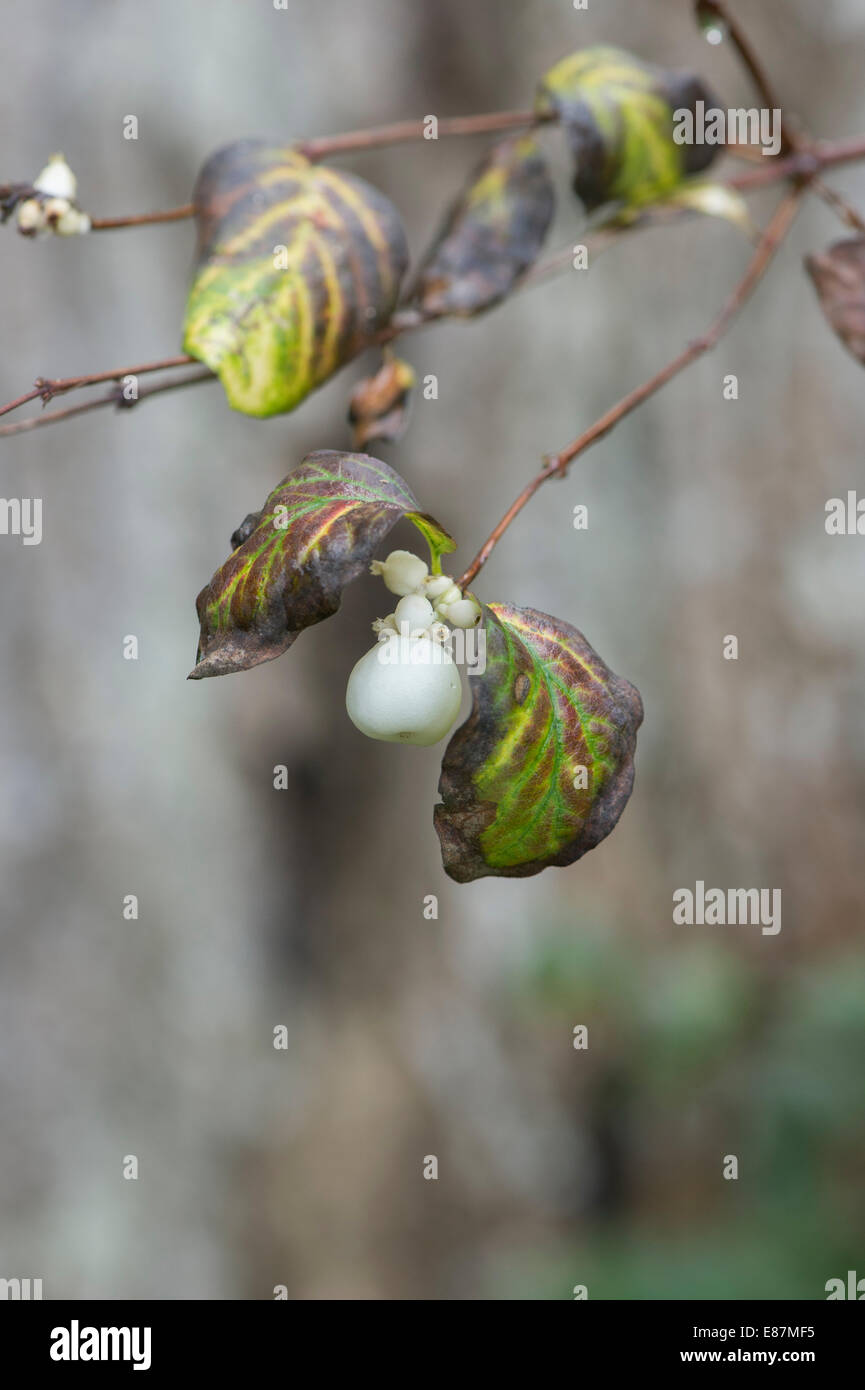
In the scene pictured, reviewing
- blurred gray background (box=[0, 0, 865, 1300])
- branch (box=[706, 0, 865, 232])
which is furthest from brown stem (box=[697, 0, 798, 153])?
blurred gray background (box=[0, 0, 865, 1300])

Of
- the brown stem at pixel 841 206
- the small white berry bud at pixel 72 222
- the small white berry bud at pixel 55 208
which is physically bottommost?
the small white berry bud at pixel 72 222

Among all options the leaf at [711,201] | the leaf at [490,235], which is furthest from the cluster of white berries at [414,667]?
the leaf at [711,201]

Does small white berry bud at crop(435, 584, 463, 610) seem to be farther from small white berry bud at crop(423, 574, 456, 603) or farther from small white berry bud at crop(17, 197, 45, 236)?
small white berry bud at crop(17, 197, 45, 236)

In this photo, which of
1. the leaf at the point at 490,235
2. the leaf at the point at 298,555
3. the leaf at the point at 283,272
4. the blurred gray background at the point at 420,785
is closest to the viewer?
the leaf at the point at 298,555

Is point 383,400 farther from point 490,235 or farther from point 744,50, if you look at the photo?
point 744,50

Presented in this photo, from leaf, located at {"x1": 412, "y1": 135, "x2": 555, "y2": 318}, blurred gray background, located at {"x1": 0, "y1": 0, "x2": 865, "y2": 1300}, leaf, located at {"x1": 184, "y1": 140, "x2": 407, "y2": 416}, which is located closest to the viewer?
leaf, located at {"x1": 184, "y1": 140, "x2": 407, "y2": 416}

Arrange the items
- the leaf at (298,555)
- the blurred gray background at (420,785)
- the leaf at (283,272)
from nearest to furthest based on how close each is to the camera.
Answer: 1. the leaf at (298,555)
2. the leaf at (283,272)
3. the blurred gray background at (420,785)

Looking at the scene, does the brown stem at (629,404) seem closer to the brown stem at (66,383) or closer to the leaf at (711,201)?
the leaf at (711,201)
